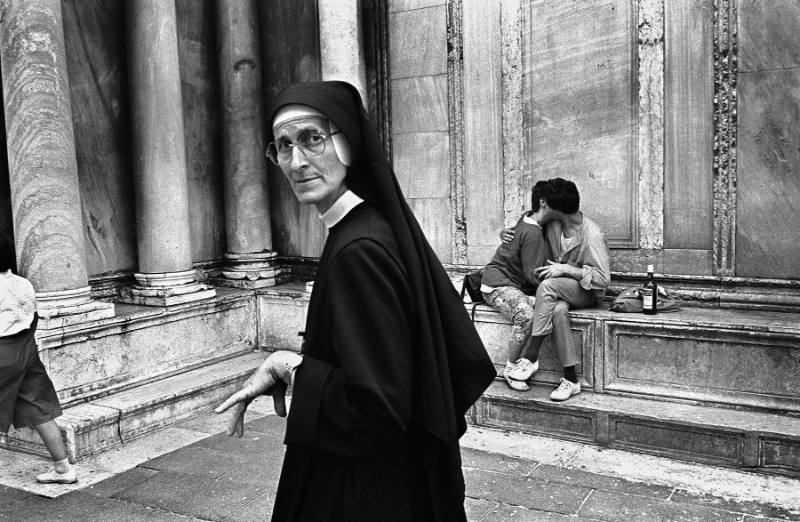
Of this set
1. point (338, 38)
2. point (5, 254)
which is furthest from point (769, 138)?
point (5, 254)

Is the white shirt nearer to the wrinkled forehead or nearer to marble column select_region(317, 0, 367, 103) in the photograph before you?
the wrinkled forehead

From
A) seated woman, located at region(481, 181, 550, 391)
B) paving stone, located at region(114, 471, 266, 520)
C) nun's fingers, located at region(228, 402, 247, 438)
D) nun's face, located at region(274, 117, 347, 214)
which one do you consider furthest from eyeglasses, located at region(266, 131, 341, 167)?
seated woman, located at region(481, 181, 550, 391)

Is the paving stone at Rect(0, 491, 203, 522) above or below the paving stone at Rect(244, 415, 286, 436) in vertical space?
below

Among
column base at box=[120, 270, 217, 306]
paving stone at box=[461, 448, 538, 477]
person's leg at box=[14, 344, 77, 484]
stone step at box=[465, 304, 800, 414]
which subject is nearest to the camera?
person's leg at box=[14, 344, 77, 484]

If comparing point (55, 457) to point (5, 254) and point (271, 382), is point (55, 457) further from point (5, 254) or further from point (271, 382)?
point (271, 382)

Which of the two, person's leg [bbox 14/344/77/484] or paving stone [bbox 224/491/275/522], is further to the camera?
person's leg [bbox 14/344/77/484]

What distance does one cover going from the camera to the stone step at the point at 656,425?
5801mm

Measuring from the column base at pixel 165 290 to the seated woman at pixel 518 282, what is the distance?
2.89 metres

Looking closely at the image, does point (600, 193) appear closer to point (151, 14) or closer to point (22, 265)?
point (151, 14)

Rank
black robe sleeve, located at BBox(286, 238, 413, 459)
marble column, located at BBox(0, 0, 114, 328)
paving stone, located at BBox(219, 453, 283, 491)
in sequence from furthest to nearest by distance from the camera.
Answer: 1. marble column, located at BBox(0, 0, 114, 328)
2. paving stone, located at BBox(219, 453, 283, 491)
3. black robe sleeve, located at BBox(286, 238, 413, 459)

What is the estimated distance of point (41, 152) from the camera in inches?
261

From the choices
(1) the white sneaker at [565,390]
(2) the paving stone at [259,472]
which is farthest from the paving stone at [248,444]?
(1) the white sneaker at [565,390]

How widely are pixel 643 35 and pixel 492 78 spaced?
1.56 metres

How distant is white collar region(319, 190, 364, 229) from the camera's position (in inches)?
101
